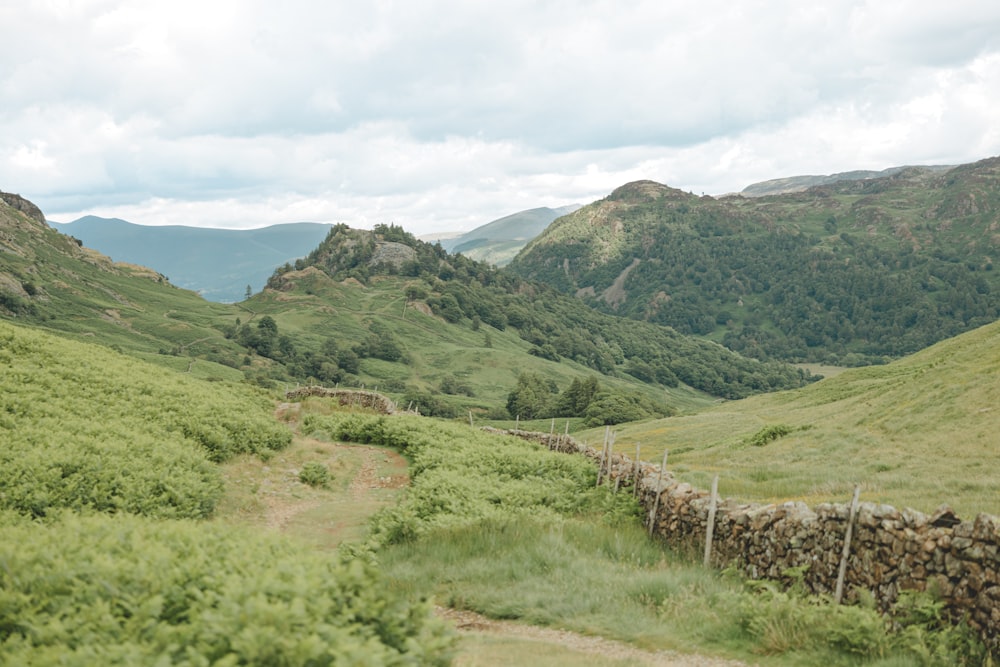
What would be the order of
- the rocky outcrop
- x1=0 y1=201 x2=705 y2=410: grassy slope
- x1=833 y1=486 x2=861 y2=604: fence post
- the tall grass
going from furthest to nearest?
1. x1=0 y1=201 x2=705 y2=410: grassy slope
2. the rocky outcrop
3. x1=833 y1=486 x2=861 y2=604: fence post
4. the tall grass

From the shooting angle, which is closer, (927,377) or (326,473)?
(326,473)

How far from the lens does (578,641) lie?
31.6 ft

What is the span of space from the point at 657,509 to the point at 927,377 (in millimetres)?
23392

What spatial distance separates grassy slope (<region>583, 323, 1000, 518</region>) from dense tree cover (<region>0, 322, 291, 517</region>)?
15.7 m

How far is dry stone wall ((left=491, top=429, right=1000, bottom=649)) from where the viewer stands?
873cm

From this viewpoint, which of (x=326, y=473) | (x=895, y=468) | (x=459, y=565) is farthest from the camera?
(x=326, y=473)

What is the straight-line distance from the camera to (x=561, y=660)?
839 centimetres

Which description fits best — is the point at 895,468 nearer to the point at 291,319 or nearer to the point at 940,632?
the point at 940,632

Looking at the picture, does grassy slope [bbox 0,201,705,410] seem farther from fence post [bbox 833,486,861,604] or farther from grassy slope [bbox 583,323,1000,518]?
fence post [bbox 833,486,861,604]

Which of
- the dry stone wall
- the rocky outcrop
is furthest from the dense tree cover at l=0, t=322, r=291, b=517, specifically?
the rocky outcrop

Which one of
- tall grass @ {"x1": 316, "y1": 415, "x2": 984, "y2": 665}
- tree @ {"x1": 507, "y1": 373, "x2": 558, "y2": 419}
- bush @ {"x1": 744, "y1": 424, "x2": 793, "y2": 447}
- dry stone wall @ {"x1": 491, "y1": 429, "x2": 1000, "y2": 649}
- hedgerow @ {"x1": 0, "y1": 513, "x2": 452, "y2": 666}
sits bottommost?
tree @ {"x1": 507, "y1": 373, "x2": 558, "y2": 419}

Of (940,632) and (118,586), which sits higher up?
(118,586)

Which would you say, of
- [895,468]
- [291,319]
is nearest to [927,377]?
[895,468]

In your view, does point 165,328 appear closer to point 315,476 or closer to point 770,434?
point 315,476
